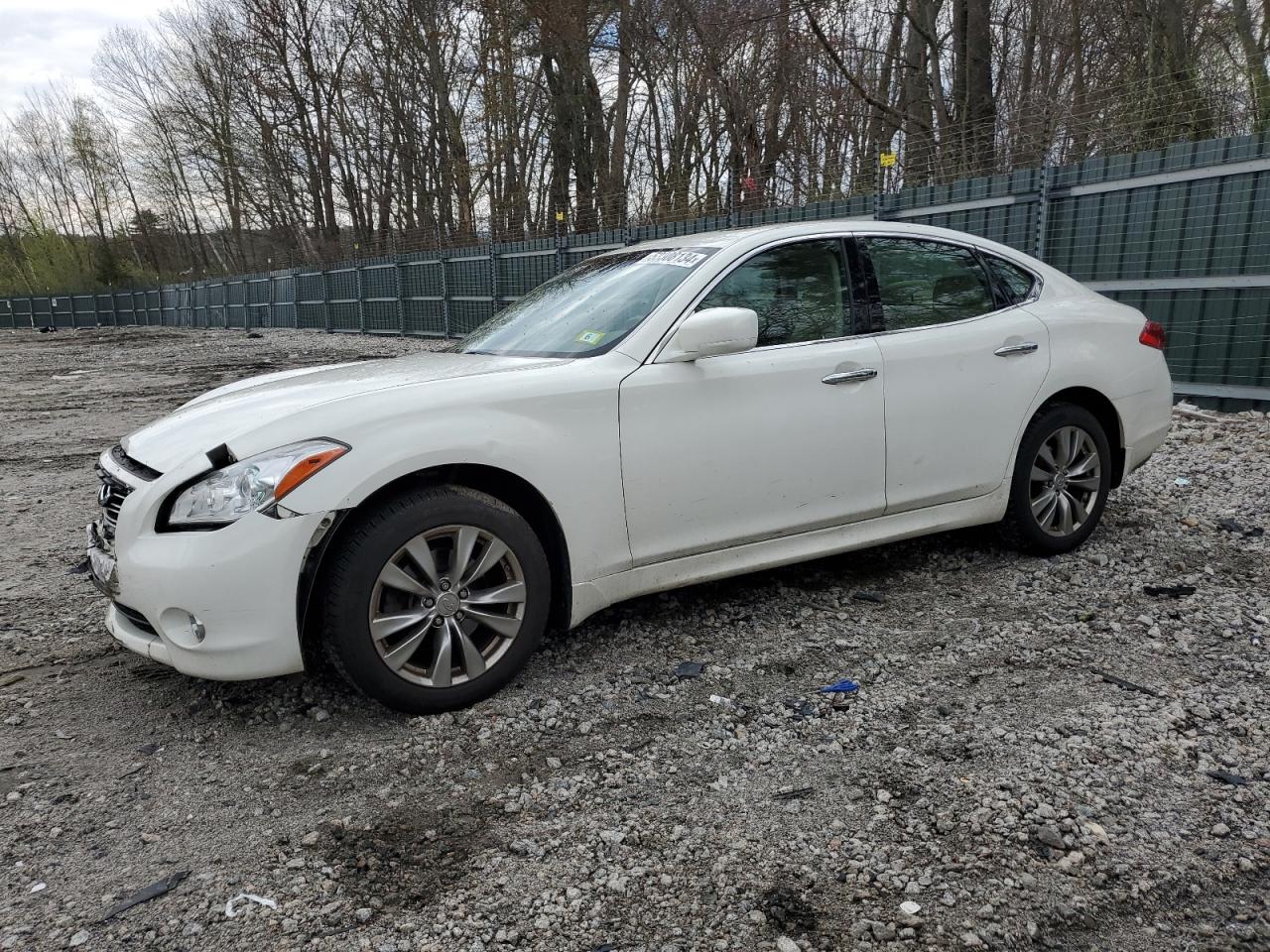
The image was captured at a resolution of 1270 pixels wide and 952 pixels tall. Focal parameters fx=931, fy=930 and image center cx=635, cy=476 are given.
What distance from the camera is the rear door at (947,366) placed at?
13.3 feet

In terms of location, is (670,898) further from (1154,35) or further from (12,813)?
(1154,35)

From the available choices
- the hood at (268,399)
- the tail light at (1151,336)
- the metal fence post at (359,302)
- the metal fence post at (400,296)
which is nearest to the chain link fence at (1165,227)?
the tail light at (1151,336)

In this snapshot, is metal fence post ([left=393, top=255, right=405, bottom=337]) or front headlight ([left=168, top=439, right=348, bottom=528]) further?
metal fence post ([left=393, top=255, right=405, bottom=337])

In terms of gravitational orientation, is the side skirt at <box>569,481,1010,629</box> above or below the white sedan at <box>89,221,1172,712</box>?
below

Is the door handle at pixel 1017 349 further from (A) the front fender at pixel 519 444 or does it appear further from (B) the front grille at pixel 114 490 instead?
(B) the front grille at pixel 114 490

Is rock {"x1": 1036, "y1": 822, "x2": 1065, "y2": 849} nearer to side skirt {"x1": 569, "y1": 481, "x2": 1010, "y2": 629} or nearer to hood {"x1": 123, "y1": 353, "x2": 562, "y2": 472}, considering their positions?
side skirt {"x1": 569, "y1": 481, "x2": 1010, "y2": 629}

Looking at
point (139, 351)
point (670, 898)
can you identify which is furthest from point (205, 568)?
point (139, 351)

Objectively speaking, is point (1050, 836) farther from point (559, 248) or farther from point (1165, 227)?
point (559, 248)

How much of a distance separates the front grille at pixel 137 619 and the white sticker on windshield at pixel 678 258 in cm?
242

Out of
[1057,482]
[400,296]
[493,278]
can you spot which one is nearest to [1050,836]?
[1057,482]

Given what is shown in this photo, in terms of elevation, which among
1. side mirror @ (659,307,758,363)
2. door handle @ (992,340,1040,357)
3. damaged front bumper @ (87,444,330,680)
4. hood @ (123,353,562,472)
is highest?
side mirror @ (659,307,758,363)

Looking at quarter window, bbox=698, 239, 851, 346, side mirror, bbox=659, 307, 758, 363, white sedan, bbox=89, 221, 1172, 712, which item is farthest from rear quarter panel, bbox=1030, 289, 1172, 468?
side mirror, bbox=659, 307, 758, 363

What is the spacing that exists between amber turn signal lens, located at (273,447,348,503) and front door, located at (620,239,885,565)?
1035 millimetres

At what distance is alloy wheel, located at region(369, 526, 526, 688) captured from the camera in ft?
10.2
